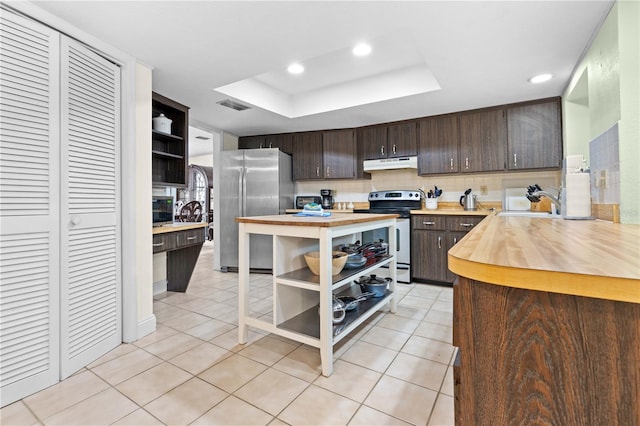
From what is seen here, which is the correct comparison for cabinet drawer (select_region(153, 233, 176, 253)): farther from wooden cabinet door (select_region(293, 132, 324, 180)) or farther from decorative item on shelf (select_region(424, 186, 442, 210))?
decorative item on shelf (select_region(424, 186, 442, 210))

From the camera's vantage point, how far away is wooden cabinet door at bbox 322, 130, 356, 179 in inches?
177

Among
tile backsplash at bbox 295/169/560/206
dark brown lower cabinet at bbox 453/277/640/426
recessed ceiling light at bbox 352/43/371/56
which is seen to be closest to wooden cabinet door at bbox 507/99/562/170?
tile backsplash at bbox 295/169/560/206

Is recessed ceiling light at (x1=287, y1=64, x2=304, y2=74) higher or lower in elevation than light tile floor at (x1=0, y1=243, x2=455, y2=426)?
higher

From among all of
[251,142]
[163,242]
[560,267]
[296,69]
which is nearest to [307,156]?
[251,142]

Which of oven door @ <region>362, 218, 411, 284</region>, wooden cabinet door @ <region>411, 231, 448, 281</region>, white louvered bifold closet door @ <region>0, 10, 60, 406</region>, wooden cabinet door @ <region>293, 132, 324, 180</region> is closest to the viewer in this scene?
white louvered bifold closet door @ <region>0, 10, 60, 406</region>

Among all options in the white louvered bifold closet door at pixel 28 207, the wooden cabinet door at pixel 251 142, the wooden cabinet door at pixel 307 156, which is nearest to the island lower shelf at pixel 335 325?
the white louvered bifold closet door at pixel 28 207

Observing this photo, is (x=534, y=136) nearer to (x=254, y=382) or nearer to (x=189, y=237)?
(x=254, y=382)

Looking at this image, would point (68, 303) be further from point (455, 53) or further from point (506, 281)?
point (455, 53)

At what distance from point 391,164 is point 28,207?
12.0 ft

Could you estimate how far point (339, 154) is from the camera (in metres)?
4.57

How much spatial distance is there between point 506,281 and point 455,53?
2275 mm

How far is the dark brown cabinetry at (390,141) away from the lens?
4047mm

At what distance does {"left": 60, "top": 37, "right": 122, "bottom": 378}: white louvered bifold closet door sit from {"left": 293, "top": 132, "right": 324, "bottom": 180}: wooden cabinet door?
9.37ft

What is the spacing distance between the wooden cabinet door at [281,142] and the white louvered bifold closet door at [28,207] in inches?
127
